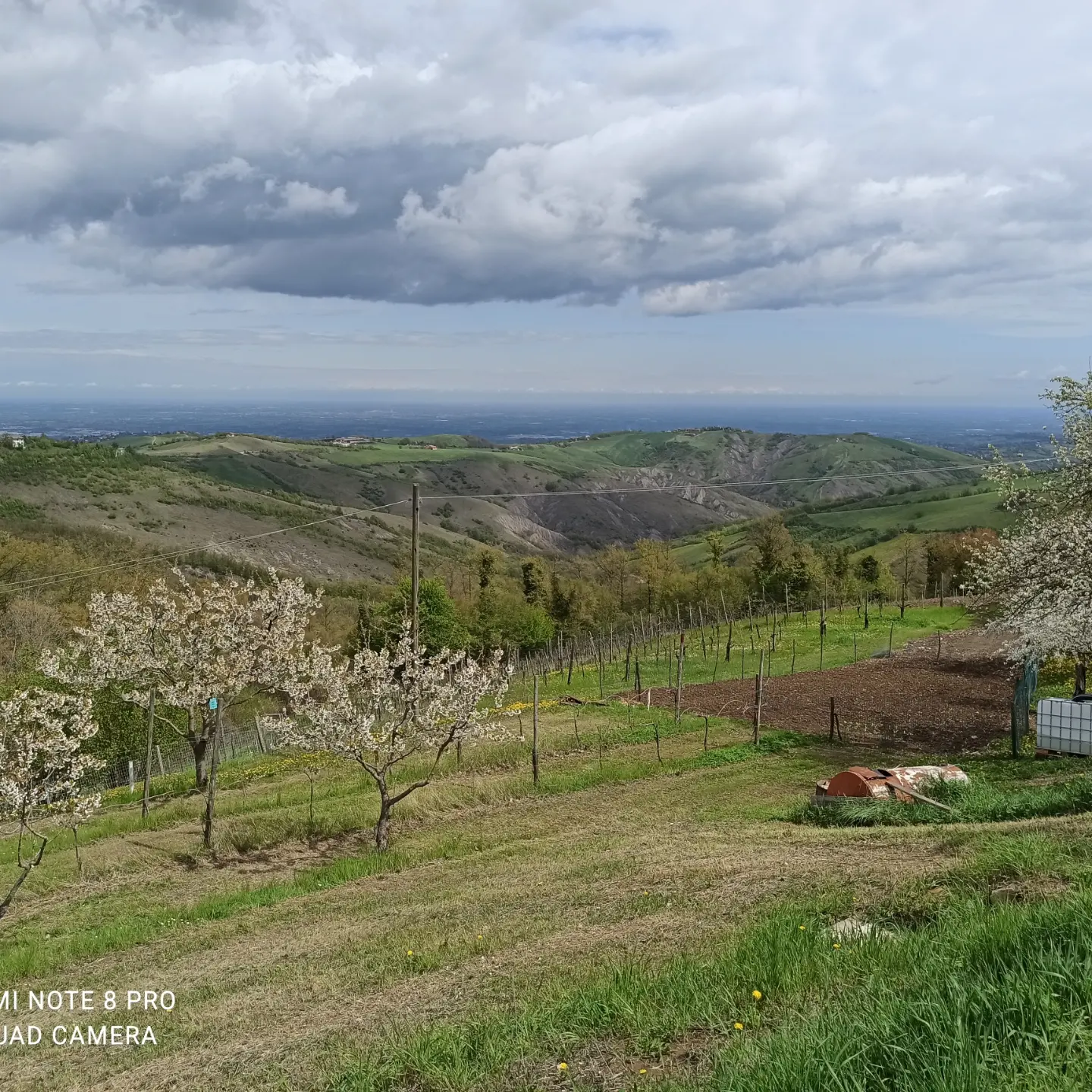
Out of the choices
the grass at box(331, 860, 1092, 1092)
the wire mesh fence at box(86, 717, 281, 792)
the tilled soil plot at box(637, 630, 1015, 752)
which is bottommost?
the wire mesh fence at box(86, 717, 281, 792)

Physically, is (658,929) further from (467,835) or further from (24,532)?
(24,532)

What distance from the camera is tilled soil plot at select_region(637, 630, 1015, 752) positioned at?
84.7 feet

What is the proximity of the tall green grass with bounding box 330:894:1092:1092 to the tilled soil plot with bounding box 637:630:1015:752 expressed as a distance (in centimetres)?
1974

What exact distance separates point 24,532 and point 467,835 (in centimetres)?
7988

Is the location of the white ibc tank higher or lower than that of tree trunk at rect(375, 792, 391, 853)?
higher

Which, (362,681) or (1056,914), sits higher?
(1056,914)

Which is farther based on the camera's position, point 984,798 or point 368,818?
point 368,818

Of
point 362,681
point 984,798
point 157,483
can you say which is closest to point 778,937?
point 984,798

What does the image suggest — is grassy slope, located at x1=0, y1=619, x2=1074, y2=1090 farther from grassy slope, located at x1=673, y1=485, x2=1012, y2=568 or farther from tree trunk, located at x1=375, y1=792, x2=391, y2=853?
grassy slope, located at x1=673, y1=485, x2=1012, y2=568

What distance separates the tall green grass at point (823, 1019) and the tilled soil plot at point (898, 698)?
64.8 feet

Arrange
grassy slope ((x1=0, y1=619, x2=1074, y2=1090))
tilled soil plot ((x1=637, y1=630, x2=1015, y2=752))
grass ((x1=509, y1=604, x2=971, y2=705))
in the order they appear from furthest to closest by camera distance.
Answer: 1. grass ((x1=509, y1=604, x2=971, y2=705))
2. tilled soil plot ((x1=637, y1=630, x2=1015, y2=752))
3. grassy slope ((x1=0, y1=619, x2=1074, y2=1090))

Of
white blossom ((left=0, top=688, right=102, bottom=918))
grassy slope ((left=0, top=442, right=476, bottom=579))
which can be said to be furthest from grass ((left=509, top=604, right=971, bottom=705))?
grassy slope ((left=0, top=442, right=476, bottom=579))

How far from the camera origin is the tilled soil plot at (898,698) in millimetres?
25828

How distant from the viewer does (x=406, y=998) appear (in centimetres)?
818
